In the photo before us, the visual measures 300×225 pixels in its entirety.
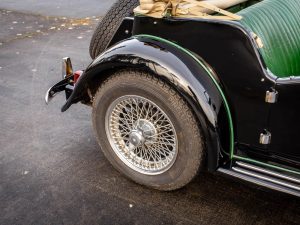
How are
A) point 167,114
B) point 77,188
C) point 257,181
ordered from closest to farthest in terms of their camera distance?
point 257,181, point 167,114, point 77,188

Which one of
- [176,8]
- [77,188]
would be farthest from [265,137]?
[77,188]

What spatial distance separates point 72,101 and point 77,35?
12.2ft

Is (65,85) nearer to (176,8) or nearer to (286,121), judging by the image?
(176,8)

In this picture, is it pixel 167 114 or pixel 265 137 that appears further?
pixel 167 114

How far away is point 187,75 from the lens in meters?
2.28

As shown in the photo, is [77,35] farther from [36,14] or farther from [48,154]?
[48,154]

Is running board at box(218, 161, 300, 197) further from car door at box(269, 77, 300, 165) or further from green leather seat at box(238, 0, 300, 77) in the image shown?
green leather seat at box(238, 0, 300, 77)

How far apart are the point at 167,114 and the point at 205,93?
0.31m

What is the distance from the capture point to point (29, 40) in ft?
20.5

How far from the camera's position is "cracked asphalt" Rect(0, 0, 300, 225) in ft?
8.30

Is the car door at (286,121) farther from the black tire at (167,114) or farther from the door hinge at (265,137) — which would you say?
the black tire at (167,114)

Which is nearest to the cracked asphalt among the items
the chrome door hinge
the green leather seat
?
the chrome door hinge

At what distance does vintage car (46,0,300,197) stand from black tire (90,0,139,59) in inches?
7.8

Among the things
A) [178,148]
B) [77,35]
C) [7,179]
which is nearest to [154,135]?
[178,148]
